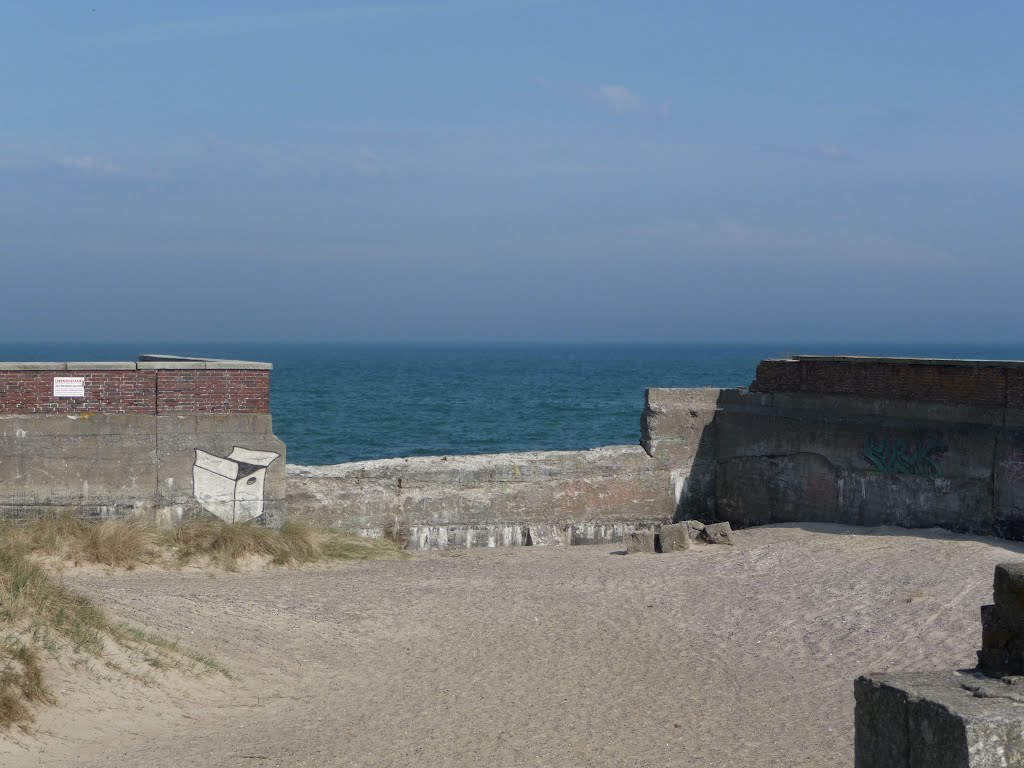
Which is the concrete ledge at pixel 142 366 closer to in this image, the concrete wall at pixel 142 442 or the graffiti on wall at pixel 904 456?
the concrete wall at pixel 142 442

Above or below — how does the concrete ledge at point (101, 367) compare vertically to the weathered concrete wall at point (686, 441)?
above

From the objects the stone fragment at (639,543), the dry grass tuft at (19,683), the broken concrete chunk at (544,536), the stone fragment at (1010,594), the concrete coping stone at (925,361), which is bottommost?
the broken concrete chunk at (544,536)

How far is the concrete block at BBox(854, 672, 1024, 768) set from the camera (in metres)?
4.46

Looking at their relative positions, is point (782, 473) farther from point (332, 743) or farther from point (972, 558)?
point (332, 743)

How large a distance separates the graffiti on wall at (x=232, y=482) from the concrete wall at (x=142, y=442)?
14mm

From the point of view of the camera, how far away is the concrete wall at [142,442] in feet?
49.2

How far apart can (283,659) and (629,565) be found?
5.75 meters

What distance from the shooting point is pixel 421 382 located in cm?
8556

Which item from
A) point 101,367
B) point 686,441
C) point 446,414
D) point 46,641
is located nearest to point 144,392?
point 101,367

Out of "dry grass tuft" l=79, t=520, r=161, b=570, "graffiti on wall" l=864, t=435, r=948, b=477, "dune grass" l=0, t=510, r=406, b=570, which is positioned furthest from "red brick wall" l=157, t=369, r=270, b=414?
"graffiti on wall" l=864, t=435, r=948, b=477

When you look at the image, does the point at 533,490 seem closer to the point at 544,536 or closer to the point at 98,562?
the point at 544,536

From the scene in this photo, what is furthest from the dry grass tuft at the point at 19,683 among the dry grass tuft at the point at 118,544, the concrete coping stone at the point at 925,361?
the concrete coping stone at the point at 925,361

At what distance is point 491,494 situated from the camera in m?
17.2

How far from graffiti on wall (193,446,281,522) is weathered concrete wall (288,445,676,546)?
607 millimetres
